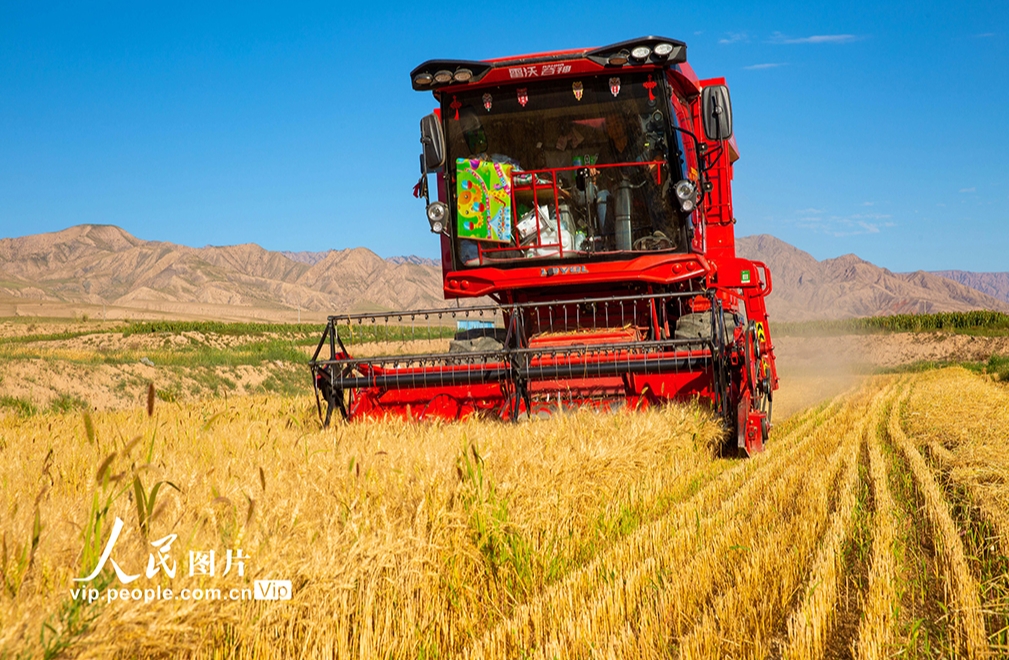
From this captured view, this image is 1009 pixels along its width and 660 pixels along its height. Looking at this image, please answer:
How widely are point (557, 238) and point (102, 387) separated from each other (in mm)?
13231

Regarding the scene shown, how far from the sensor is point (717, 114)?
6621mm

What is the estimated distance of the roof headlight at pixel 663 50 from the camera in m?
6.95

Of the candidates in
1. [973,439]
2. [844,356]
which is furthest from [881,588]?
[844,356]

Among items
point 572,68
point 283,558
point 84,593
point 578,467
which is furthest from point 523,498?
point 572,68

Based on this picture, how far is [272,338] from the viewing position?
38.1 metres

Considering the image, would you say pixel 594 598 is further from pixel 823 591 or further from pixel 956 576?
pixel 956 576

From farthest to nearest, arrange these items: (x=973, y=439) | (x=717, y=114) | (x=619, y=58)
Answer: (x=619, y=58) < (x=973, y=439) < (x=717, y=114)

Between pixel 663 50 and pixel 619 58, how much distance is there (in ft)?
1.15

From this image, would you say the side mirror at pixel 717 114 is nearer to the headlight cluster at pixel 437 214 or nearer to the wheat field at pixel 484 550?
Result: the headlight cluster at pixel 437 214

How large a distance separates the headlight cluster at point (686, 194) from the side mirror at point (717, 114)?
1.85 ft

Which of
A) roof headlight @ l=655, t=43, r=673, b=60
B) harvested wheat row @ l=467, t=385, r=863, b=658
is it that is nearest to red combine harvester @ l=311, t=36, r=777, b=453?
roof headlight @ l=655, t=43, r=673, b=60

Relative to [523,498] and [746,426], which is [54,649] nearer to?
[523,498]

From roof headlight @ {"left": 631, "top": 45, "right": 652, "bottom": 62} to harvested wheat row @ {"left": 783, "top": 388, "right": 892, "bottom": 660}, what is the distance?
147 inches

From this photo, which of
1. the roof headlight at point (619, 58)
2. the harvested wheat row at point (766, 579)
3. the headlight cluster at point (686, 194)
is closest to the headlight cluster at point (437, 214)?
the roof headlight at point (619, 58)
